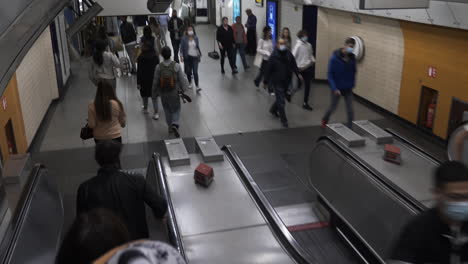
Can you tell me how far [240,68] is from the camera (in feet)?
48.7

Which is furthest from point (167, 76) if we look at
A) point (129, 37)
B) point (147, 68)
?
point (129, 37)

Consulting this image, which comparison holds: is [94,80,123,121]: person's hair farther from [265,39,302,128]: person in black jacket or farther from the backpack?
[265,39,302,128]: person in black jacket

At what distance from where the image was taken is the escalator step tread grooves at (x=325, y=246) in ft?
17.8

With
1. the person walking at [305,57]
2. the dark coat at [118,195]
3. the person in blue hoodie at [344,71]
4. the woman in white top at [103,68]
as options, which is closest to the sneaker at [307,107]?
the person walking at [305,57]

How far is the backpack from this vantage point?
825 centimetres

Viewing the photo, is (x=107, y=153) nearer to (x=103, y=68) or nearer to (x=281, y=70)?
(x=103, y=68)

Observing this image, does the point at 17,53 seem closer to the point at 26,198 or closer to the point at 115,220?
the point at 115,220

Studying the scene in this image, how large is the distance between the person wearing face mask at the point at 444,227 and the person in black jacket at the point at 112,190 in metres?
1.96

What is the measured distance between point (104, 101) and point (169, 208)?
2010 mm

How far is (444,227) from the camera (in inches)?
98.6

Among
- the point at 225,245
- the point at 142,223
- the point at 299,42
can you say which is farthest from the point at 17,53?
the point at 299,42

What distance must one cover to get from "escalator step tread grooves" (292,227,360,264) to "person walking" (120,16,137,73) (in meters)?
9.38

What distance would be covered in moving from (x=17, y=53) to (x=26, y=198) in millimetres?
2805

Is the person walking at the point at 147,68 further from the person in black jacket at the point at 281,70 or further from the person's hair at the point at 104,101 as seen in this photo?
the person's hair at the point at 104,101
